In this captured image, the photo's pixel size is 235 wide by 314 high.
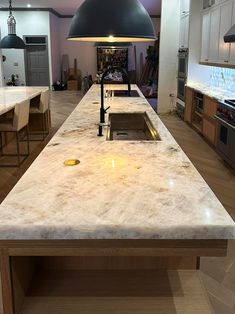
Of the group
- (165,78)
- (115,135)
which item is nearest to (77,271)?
(115,135)

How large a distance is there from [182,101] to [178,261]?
22.8ft

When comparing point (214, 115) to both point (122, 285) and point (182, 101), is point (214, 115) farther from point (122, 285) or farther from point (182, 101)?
point (122, 285)

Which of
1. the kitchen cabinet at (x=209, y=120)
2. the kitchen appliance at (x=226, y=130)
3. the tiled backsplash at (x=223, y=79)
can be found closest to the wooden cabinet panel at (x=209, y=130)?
the kitchen cabinet at (x=209, y=120)

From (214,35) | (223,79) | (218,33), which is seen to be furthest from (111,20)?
(223,79)

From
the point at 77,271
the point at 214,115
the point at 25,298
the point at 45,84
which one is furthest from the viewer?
the point at 45,84

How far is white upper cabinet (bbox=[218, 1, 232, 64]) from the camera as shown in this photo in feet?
18.4

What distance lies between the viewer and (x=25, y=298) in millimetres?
1555

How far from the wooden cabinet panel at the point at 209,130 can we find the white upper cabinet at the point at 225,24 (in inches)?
39.7

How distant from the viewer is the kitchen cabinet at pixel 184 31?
8031 mm

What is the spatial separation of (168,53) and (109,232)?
851 cm

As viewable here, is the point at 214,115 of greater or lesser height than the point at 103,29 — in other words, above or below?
below

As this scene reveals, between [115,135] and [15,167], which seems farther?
[15,167]

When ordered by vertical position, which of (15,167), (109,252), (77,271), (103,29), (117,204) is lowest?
(15,167)

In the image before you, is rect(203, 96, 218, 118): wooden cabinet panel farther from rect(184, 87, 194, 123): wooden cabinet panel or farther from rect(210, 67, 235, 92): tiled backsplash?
rect(184, 87, 194, 123): wooden cabinet panel
